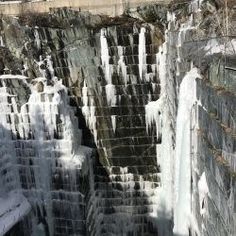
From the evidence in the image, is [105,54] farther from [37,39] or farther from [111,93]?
[37,39]

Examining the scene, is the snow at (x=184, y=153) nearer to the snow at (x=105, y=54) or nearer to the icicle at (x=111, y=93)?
the icicle at (x=111, y=93)

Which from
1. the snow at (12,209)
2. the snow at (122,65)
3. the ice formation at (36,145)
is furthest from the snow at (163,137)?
the snow at (12,209)

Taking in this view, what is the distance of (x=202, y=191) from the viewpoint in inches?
316

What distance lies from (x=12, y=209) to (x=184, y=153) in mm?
6256

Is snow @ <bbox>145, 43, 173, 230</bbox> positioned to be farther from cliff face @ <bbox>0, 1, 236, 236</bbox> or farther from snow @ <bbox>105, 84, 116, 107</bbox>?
snow @ <bbox>105, 84, 116, 107</bbox>

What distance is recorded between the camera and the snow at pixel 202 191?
25.9 ft

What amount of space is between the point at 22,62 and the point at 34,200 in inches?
176

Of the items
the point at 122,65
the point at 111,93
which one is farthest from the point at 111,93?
the point at 122,65

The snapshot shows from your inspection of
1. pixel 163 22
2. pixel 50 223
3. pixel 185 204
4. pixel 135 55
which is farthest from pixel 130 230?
pixel 163 22

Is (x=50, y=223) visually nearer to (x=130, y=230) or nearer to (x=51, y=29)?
(x=130, y=230)

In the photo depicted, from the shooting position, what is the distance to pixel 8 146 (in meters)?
13.6

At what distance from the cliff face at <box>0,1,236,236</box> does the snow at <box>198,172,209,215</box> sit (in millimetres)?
3909

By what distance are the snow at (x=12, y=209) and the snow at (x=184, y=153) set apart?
5.11 meters

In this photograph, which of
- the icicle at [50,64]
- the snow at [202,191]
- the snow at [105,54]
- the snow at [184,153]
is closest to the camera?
the snow at [202,191]
